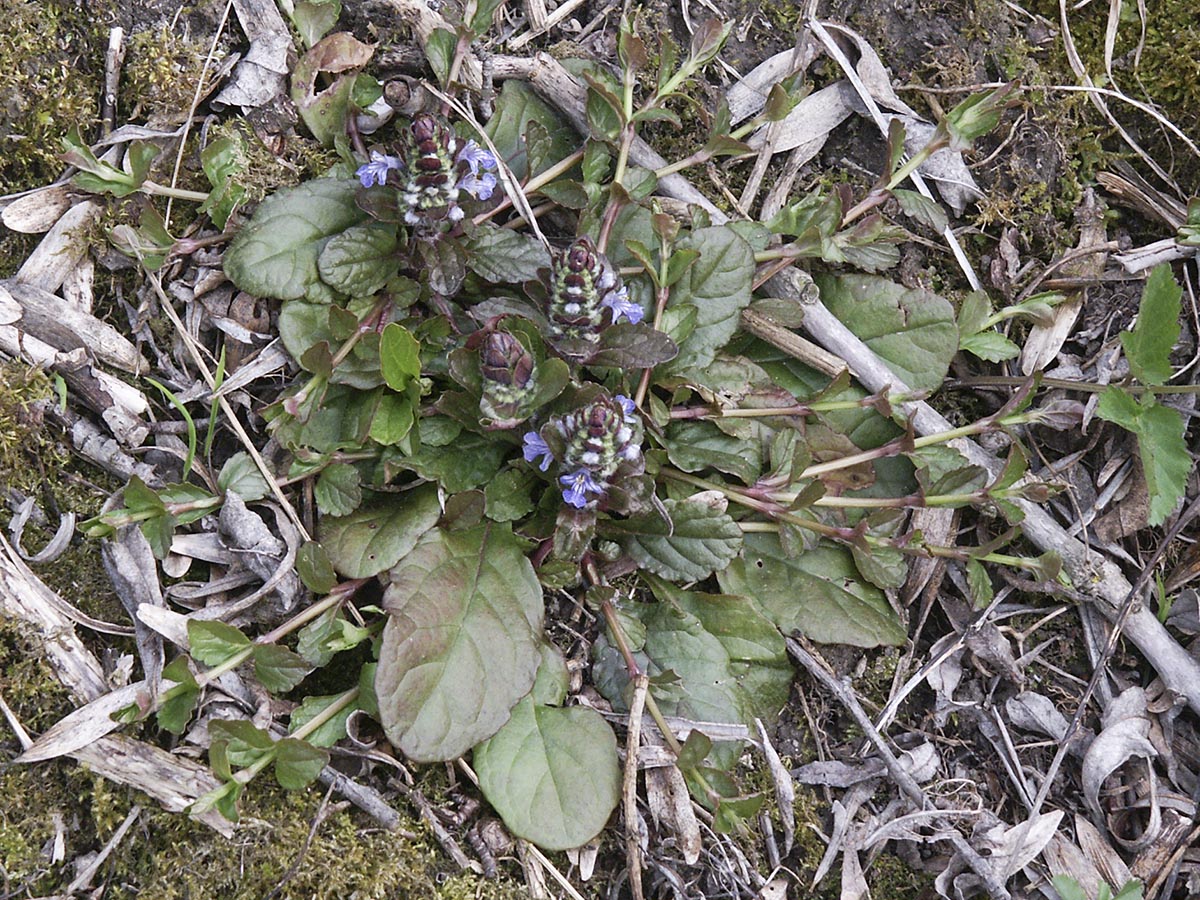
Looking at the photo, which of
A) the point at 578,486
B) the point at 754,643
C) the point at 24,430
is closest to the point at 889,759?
the point at 754,643

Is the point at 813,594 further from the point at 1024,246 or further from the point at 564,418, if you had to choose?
the point at 1024,246

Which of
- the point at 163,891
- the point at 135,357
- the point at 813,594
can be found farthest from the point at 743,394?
the point at 163,891

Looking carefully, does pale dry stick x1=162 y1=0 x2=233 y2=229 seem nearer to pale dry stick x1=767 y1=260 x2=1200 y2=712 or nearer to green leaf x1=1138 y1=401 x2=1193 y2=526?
pale dry stick x1=767 y1=260 x2=1200 y2=712

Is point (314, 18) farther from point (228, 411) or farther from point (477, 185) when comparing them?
point (228, 411)

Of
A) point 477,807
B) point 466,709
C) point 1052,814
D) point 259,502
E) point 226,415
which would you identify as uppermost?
point 226,415

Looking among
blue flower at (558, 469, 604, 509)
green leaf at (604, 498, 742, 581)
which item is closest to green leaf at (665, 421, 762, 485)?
green leaf at (604, 498, 742, 581)

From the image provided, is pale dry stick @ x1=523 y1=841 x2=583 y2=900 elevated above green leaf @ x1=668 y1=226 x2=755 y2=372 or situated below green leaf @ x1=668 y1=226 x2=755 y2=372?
below

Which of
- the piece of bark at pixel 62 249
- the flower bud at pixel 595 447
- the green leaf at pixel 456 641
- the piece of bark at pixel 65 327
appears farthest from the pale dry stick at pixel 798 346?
the piece of bark at pixel 62 249
